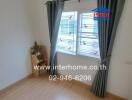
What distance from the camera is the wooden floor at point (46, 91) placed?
91.7 inches

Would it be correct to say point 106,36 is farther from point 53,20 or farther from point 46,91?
point 46,91

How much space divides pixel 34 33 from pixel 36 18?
0.41m

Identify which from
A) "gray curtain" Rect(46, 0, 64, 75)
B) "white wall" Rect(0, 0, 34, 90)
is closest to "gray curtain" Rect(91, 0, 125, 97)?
"gray curtain" Rect(46, 0, 64, 75)

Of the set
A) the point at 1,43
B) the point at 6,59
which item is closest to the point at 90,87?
the point at 6,59

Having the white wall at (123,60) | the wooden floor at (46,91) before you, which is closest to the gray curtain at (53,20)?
the wooden floor at (46,91)

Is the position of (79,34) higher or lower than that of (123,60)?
higher

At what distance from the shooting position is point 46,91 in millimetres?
2529

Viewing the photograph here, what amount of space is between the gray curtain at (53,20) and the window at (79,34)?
17cm

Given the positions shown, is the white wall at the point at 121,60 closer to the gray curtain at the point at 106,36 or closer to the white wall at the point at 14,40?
the gray curtain at the point at 106,36

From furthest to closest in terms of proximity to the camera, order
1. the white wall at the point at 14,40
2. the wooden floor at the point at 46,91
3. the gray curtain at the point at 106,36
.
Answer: the white wall at the point at 14,40 → the wooden floor at the point at 46,91 → the gray curtain at the point at 106,36

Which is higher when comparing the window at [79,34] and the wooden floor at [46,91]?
the window at [79,34]

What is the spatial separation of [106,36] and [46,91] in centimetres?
169

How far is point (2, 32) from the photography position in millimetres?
2410

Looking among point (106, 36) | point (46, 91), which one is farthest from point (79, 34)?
point (46, 91)
